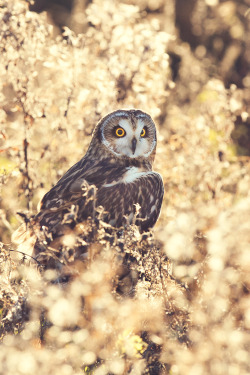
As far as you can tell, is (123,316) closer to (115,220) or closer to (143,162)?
(115,220)

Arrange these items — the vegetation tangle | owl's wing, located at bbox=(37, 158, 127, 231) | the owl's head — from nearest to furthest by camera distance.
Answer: the vegetation tangle < owl's wing, located at bbox=(37, 158, 127, 231) < the owl's head

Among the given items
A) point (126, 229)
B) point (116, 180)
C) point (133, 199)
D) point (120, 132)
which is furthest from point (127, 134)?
point (126, 229)

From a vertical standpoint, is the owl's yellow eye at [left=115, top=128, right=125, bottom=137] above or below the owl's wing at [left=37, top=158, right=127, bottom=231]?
above

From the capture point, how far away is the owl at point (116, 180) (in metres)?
3.77

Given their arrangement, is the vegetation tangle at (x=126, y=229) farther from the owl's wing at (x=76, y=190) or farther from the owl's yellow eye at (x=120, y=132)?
the owl's yellow eye at (x=120, y=132)

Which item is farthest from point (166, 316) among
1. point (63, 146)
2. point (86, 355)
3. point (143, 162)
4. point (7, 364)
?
point (63, 146)

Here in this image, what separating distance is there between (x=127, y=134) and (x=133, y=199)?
52cm

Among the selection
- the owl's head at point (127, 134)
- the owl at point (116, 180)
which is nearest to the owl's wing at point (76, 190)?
the owl at point (116, 180)

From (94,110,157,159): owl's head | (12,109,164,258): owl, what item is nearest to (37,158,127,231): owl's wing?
(12,109,164,258): owl

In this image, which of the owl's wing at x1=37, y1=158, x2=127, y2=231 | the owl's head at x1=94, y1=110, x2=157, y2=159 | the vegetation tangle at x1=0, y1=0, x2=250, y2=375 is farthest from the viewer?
the owl's head at x1=94, y1=110, x2=157, y2=159

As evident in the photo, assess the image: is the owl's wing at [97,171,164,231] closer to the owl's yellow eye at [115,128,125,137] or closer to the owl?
the owl

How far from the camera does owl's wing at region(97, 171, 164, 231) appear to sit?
380cm

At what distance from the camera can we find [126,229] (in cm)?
312

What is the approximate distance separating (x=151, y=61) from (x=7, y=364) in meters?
3.15
